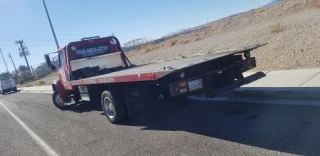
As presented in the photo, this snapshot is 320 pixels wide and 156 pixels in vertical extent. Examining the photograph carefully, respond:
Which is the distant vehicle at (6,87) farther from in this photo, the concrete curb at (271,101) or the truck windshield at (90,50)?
the concrete curb at (271,101)

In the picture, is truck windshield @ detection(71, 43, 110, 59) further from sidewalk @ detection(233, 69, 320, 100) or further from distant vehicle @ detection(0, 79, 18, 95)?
distant vehicle @ detection(0, 79, 18, 95)

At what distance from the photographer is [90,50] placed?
1111 centimetres

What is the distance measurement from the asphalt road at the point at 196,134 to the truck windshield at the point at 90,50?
2539 mm

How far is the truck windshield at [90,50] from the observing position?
35.6 feet

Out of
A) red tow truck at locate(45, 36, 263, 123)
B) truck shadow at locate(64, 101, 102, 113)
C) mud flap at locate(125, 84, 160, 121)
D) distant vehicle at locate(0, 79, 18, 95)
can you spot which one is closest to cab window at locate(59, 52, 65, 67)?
red tow truck at locate(45, 36, 263, 123)

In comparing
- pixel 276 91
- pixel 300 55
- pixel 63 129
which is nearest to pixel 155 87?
pixel 276 91

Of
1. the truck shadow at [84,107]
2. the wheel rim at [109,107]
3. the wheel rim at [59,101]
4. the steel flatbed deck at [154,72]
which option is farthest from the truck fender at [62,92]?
the wheel rim at [109,107]

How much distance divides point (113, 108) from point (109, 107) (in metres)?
0.35

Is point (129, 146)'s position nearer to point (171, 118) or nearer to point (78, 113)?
point (171, 118)

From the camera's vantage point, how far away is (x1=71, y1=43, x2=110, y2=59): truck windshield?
10855mm

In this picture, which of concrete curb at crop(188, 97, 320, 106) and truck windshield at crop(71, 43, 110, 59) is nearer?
concrete curb at crop(188, 97, 320, 106)

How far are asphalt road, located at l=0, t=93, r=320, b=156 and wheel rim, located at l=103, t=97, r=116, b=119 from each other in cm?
28

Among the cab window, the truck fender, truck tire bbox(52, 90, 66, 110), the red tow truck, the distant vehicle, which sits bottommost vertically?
the distant vehicle

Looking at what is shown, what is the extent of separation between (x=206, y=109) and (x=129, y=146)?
2389 mm
